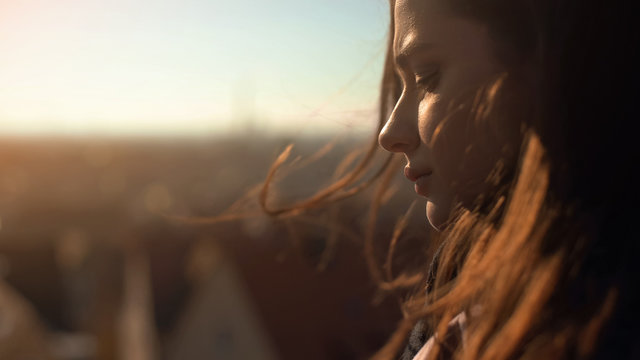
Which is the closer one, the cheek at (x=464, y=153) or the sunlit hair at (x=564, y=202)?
the sunlit hair at (x=564, y=202)

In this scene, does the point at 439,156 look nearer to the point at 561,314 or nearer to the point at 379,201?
the point at 561,314

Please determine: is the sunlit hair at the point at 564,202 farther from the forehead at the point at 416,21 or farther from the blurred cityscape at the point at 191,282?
the blurred cityscape at the point at 191,282

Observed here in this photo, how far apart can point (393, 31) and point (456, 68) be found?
0.23 metres

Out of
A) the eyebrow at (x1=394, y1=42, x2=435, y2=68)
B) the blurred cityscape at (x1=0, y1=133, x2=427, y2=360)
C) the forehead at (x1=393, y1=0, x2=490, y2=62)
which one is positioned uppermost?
the forehead at (x1=393, y1=0, x2=490, y2=62)

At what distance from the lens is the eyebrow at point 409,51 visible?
2.99ft

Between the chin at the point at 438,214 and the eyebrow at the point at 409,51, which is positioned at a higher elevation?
the eyebrow at the point at 409,51

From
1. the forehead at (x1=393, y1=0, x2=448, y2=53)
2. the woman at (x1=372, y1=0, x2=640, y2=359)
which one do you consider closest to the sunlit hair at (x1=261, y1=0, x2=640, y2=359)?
the woman at (x1=372, y1=0, x2=640, y2=359)

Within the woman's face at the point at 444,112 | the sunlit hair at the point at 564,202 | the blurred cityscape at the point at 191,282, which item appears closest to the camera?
the sunlit hair at the point at 564,202

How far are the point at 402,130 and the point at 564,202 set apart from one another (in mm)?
248

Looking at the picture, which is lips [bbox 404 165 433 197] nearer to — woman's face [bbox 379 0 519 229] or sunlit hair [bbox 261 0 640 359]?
woman's face [bbox 379 0 519 229]

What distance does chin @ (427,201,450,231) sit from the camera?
946mm

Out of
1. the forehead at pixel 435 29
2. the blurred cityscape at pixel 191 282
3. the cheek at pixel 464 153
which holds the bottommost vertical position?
the blurred cityscape at pixel 191 282

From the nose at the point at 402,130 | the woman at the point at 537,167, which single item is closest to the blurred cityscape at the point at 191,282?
the nose at the point at 402,130

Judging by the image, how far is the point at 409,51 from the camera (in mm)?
945
